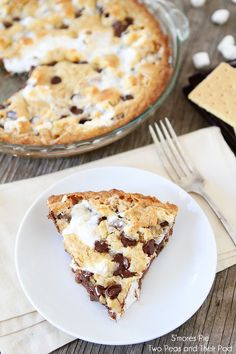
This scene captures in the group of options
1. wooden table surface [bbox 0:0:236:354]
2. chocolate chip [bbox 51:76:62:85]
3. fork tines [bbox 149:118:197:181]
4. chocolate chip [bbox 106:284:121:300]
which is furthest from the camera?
chocolate chip [bbox 51:76:62:85]

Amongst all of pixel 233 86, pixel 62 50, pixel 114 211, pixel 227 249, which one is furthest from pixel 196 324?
pixel 62 50

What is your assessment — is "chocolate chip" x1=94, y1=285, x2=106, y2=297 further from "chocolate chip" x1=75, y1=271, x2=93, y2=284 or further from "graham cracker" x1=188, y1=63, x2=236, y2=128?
"graham cracker" x1=188, y1=63, x2=236, y2=128

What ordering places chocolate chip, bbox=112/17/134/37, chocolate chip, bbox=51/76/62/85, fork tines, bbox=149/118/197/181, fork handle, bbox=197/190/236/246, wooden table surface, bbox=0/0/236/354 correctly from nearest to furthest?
wooden table surface, bbox=0/0/236/354
fork handle, bbox=197/190/236/246
fork tines, bbox=149/118/197/181
chocolate chip, bbox=51/76/62/85
chocolate chip, bbox=112/17/134/37

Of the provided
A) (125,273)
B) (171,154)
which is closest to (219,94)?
(171,154)

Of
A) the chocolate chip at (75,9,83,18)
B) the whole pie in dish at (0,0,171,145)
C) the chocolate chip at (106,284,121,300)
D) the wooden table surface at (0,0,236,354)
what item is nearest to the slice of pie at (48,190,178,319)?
the chocolate chip at (106,284,121,300)

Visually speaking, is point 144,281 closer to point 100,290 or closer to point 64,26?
point 100,290

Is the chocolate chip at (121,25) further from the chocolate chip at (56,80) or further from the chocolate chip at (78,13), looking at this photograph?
the chocolate chip at (56,80)

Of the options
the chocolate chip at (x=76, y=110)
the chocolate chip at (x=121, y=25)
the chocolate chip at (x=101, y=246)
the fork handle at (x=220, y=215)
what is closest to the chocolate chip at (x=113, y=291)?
the chocolate chip at (x=101, y=246)
